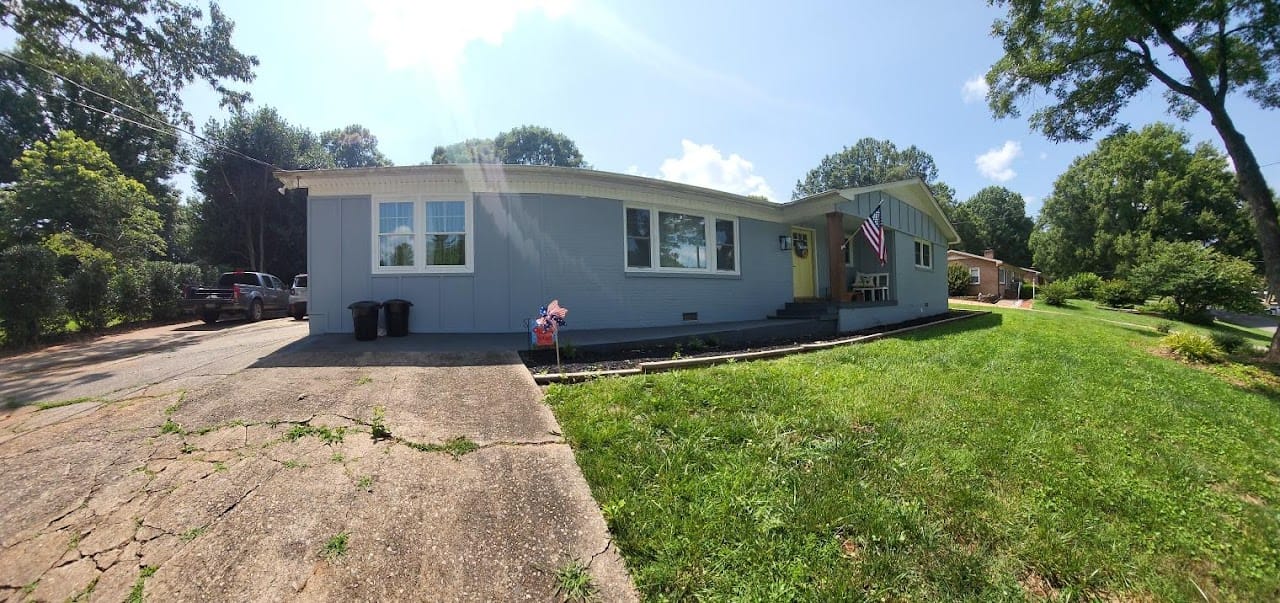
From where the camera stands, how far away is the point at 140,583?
1626 millimetres

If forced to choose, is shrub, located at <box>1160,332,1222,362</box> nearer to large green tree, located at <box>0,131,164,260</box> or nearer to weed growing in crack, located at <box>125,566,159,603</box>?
weed growing in crack, located at <box>125,566,159,603</box>

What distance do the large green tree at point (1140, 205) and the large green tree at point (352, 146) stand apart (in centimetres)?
5363

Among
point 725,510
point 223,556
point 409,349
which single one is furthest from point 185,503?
point 409,349

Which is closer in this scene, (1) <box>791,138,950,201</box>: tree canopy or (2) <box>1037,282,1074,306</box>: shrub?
(2) <box>1037,282,1074,306</box>: shrub

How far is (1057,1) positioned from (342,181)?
14.8 meters

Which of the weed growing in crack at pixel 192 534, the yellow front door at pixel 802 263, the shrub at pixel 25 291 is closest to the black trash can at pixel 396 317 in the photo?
the weed growing in crack at pixel 192 534

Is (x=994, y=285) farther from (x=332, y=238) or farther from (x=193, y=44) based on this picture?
(x=193, y=44)

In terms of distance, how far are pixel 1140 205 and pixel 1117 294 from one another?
47.8 ft

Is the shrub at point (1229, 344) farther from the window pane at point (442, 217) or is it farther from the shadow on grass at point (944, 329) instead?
the window pane at point (442, 217)

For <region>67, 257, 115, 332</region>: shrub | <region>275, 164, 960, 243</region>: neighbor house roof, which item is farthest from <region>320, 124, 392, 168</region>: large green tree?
<region>275, 164, 960, 243</region>: neighbor house roof

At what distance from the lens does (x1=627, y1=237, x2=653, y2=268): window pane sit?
822 cm

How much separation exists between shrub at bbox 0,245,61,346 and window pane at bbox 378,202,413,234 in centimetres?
731

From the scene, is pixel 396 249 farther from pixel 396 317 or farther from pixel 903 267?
pixel 903 267

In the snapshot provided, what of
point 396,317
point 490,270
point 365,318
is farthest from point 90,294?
point 490,270
